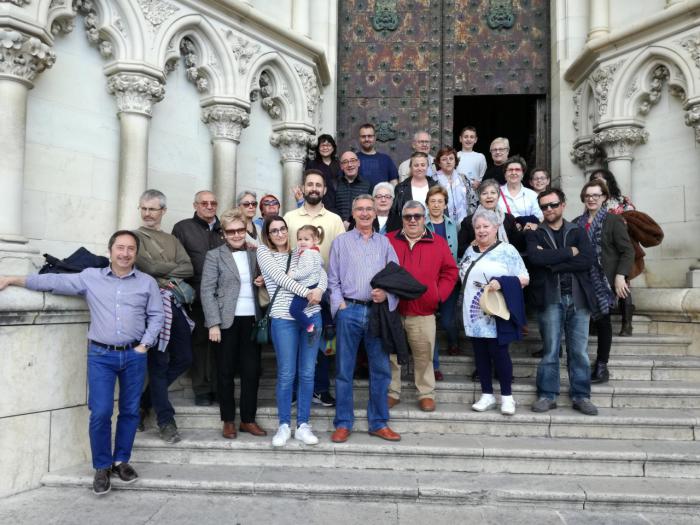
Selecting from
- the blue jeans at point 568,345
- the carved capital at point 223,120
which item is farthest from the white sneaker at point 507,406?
the carved capital at point 223,120

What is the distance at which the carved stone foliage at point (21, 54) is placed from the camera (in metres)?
3.78

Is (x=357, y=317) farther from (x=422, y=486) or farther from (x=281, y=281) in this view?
(x=422, y=486)

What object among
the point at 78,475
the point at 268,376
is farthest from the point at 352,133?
the point at 78,475

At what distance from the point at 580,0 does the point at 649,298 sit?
151 inches

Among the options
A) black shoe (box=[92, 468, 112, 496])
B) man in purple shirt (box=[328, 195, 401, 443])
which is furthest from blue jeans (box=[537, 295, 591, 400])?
black shoe (box=[92, 468, 112, 496])

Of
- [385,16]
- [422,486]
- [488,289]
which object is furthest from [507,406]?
[385,16]

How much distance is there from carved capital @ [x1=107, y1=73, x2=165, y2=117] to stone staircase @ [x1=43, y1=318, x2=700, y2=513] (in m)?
2.57

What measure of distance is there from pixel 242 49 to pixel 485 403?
168 inches

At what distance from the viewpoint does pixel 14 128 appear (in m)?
3.86

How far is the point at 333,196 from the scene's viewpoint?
5.36 m

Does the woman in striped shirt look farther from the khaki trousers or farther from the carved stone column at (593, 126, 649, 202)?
the carved stone column at (593, 126, 649, 202)

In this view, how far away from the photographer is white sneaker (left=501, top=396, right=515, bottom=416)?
3.93m

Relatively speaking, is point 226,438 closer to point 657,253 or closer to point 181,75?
point 181,75

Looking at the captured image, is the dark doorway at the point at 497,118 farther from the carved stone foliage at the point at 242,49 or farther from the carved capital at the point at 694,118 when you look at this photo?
the carved stone foliage at the point at 242,49
